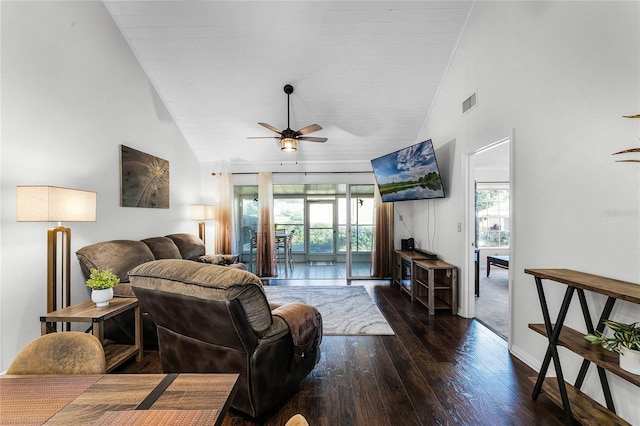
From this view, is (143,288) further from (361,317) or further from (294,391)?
(361,317)

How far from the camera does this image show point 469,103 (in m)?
3.35

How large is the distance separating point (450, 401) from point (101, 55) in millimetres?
4780

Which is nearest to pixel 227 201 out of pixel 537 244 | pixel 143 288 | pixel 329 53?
pixel 329 53

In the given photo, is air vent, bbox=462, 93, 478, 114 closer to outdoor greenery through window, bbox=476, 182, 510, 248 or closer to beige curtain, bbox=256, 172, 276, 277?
beige curtain, bbox=256, 172, 276, 277

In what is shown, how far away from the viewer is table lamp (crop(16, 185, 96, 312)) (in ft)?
6.56

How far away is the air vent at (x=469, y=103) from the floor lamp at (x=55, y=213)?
4089mm

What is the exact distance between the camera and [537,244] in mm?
2344

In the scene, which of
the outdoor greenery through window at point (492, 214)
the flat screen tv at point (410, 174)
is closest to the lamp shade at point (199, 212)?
the flat screen tv at point (410, 174)

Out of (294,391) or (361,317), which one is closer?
(294,391)

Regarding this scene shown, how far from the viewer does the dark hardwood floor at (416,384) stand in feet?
5.97

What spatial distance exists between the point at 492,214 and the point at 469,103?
478cm

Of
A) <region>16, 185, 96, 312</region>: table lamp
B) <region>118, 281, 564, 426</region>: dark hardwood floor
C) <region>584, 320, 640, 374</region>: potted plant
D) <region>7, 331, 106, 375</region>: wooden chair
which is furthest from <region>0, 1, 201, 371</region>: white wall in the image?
<region>584, 320, 640, 374</region>: potted plant

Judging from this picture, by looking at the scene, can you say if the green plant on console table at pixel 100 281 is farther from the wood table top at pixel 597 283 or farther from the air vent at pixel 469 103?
the air vent at pixel 469 103

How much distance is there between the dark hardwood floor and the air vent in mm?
2662
